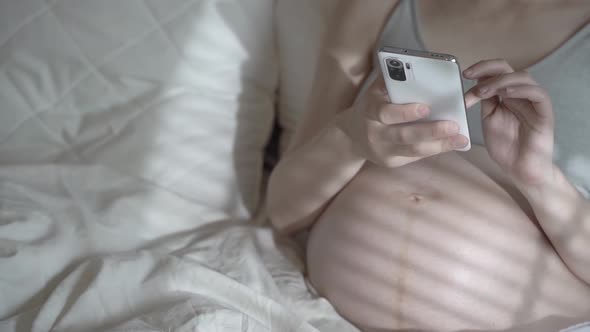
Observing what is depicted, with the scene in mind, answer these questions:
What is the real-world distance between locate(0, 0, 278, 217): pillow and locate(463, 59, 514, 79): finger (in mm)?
516

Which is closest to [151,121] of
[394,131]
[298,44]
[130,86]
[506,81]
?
[130,86]

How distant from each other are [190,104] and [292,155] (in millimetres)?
270

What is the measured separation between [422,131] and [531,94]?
4.6 inches

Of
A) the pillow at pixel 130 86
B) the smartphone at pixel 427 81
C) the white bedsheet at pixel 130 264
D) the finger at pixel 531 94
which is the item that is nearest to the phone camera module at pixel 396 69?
the smartphone at pixel 427 81

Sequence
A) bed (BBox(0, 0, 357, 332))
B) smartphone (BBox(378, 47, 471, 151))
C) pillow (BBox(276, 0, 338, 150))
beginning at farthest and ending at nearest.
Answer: pillow (BBox(276, 0, 338, 150)), bed (BBox(0, 0, 357, 332)), smartphone (BBox(378, 47, 471, 151))

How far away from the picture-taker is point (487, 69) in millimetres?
709

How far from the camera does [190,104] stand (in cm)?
114

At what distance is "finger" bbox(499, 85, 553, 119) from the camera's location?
0.68 m

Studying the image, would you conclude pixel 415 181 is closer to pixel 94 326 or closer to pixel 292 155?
pixel 292 155

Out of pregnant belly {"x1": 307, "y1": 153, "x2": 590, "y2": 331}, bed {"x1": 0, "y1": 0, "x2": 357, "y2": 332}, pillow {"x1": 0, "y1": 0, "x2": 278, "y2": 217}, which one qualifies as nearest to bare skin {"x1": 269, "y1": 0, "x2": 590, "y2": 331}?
pregnant belly {"x1": 307, "y1": 153, "x2": 590, "y2": 331}

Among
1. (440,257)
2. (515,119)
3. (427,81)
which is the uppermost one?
(427,81)

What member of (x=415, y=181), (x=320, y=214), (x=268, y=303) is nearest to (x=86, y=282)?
(x=268, y=303)

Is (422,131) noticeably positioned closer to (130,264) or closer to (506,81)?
(506,81)

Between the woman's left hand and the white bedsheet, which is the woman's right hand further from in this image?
the white bedsheet
